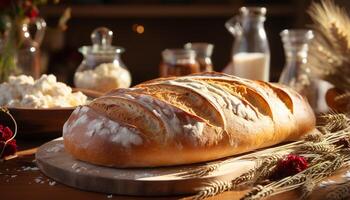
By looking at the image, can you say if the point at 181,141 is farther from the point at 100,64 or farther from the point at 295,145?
the point at 100,64

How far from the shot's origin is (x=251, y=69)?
190cm

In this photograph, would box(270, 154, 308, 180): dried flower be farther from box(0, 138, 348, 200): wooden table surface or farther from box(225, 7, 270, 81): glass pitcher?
box(225, 7, 270, 81): glass pitcher

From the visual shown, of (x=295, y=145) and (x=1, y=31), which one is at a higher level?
(x=1, y=31)

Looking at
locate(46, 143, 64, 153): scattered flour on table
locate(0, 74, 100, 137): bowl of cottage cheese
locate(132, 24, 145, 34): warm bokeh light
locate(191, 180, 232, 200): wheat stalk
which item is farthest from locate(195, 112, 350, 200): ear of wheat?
locate(132, 24, 145, 34): warm bokeh light

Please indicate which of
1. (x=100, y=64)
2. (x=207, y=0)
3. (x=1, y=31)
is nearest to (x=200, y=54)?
(x=100, y=64)

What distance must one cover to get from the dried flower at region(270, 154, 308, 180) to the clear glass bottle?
26.9 inches

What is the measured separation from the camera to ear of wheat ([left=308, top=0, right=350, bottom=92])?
5.07 feet

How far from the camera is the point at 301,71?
1738 mm

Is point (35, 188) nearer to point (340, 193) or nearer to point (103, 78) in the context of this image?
point (340, 193)

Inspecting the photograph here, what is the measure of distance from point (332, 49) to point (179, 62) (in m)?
0.43

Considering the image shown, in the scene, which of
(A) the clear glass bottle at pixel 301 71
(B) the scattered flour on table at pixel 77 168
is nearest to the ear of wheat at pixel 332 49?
(A) the clear glass bottle at pixel 301 71

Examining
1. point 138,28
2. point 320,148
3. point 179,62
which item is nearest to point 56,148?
point 320,148

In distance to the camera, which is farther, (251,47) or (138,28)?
(138,28)

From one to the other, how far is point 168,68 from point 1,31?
583 millimetres
